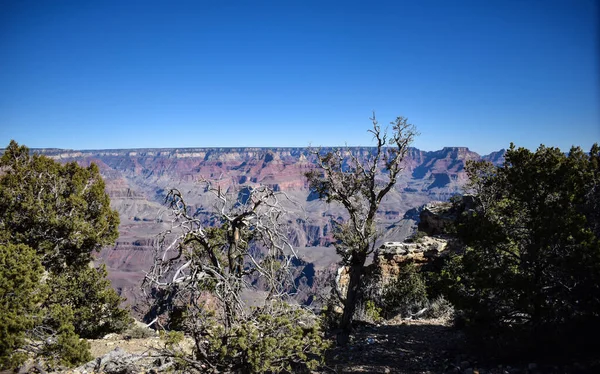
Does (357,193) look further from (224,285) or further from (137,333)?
(137,333)

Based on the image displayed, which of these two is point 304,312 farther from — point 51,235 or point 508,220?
point 51,235

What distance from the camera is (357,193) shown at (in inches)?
573

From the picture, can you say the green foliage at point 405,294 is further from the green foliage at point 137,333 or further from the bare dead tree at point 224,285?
the green foliage at point 137,333

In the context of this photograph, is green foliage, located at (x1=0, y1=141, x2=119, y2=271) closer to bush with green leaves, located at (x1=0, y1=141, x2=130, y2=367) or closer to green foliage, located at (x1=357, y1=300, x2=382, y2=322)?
bush with green leaves, located at (x1=0, y1=141, x2=130, y2=367)

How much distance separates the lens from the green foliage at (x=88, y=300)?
50.6 feet

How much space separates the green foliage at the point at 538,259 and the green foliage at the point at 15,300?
11.8 metres

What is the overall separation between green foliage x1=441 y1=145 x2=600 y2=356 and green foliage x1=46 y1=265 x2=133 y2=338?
54.1ft

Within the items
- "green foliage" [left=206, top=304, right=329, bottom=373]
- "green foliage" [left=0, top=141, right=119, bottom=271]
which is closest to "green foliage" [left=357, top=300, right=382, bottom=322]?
"green foliage" [left=206, top=304, right=329, bottom=373]

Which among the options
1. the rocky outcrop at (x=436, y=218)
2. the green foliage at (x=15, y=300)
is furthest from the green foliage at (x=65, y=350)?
the rocky outcrop at (x=436, y=218)

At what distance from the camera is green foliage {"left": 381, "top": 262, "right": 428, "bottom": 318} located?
19.0m

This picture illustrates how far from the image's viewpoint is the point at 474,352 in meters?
9.30

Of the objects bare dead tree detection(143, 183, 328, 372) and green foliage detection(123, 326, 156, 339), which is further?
green foliage detection(123, 326, 156, 339)

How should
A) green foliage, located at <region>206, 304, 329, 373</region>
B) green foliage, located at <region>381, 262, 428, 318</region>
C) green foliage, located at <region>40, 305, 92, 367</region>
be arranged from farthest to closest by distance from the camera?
green foliage, located at <region>381, 262, 428, 318</region>
green foliage, located at <region>40, 305, 92, 367</region>
green foliage, located at <region>206, 304, 329, 373</region>

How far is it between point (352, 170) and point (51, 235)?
1517 cm
